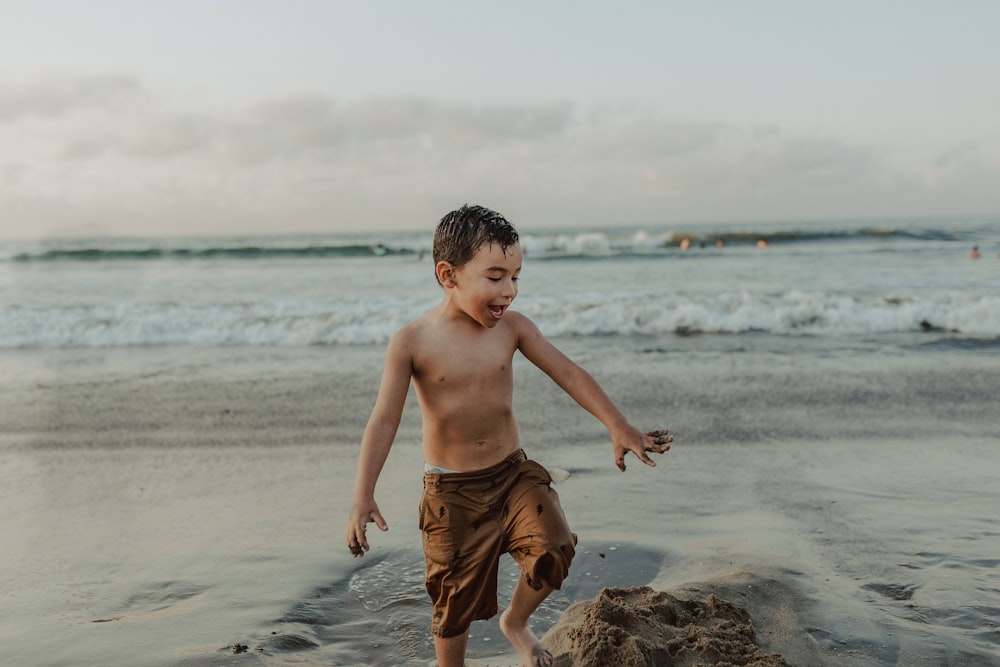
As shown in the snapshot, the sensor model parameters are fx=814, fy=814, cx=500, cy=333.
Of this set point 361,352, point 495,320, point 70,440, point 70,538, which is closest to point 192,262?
point 361,352

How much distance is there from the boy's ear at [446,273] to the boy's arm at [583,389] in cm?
26

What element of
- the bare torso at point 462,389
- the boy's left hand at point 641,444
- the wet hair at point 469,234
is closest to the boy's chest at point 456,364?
the bare torso at point 462,389

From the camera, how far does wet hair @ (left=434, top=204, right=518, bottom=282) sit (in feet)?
8.02

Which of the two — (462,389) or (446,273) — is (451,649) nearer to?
(462,389)

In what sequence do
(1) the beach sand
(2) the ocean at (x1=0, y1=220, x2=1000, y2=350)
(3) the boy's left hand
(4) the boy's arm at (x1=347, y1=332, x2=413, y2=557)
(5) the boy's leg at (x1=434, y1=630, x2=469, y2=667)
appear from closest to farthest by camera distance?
(3) the boy's left hand < (4) the boy's arm at (x1=347, y1=332, x2=413, y2=557) < (5) the boy's leg at (x1=434, y1=630, x2=469, y2=667) < (1) the beach sand < (2) the ocean at (x1=0, y1=220, x2=1000, y2=350)

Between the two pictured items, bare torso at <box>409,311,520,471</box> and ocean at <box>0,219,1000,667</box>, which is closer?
bare torso at <box>409,311,520,471</box>

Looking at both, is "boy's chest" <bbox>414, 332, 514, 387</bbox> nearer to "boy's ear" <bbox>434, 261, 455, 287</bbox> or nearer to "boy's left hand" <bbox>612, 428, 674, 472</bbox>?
"boy's ear" <bbox>434, 261, 455, 287</bbox>

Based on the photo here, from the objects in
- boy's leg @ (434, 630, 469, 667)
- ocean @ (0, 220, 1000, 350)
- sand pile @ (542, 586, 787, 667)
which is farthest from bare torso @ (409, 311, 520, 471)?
ocean @ (0, 220, 1000, 350)

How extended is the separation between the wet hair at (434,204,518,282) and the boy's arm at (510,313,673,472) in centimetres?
30

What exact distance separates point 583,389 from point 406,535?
1628 mm

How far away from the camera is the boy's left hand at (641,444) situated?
2250 mm

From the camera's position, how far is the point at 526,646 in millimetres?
2582

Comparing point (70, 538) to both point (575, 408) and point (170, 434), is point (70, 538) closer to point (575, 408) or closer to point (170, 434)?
point (170, 434)

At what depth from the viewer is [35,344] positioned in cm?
1020
